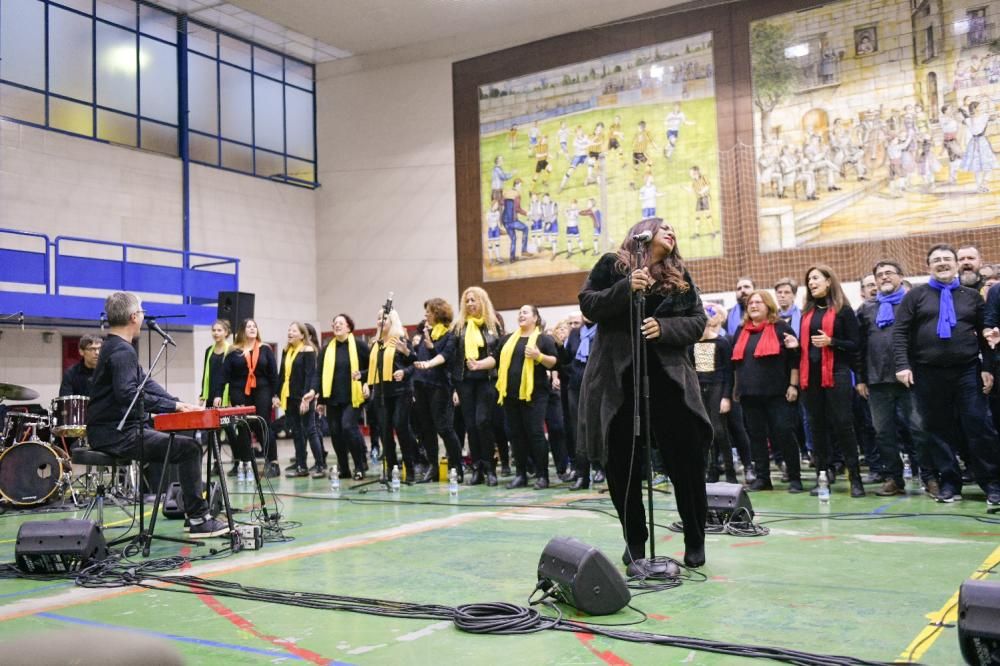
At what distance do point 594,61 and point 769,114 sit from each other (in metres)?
3.62

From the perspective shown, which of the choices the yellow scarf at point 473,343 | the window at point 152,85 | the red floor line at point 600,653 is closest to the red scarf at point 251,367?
the yellow scarf at point 473,343

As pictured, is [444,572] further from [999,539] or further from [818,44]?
[818,44]

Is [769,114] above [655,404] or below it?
above

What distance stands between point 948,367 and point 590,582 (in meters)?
4.16

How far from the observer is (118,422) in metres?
5.59

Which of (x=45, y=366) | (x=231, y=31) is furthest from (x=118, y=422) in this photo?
(x=231, y=31)

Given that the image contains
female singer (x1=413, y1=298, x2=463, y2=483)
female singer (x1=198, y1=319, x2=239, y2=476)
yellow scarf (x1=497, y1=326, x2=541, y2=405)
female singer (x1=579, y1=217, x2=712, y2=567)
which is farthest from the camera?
female singer (x1=198, y1=319, x2=239, y2=476)

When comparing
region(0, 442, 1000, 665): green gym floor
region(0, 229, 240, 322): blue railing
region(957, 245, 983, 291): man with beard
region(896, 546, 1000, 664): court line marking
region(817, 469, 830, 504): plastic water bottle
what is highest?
region(0, 229, 240, 322): blue railing

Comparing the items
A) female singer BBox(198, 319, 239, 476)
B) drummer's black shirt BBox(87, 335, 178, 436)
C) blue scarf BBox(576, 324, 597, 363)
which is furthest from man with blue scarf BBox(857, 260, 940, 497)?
female singer BBox(198, 319, 239, 476)

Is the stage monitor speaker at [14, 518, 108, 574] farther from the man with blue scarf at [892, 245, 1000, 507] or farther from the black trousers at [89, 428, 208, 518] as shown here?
the man with blue scarf at [892, 245, 1000, 507]

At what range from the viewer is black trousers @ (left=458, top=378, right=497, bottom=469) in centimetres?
895

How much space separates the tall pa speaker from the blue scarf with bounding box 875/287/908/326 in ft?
27.0

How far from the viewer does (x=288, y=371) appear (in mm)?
10906

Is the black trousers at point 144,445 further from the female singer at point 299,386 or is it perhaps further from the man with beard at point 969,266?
the man with beard at point 969,266
